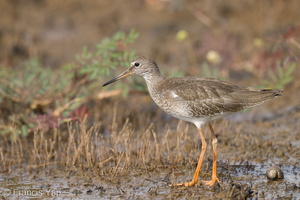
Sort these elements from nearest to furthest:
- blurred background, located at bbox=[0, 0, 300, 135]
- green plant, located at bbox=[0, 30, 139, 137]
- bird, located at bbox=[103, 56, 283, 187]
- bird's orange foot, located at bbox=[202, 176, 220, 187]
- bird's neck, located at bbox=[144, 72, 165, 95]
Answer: bird's orange foot, located at bbox=[202, 176, 220, 187]
bird, located at bbox=[103, 56, 283, 187]
bird's neck, located at bbox=[144, 72, 165, 95]
green plant, located at bbox=[0, 30, 139, 137]
blurred background, located at bbox=[0, 0, 300, 135]

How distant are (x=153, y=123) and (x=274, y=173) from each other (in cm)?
286

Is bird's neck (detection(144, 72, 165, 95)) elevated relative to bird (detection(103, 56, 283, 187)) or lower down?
elevated

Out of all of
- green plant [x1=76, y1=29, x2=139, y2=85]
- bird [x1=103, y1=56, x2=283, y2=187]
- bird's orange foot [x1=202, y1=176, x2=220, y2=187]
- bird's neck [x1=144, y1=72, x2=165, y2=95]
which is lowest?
bird's orange foot [x1=202, y1=176, x2=220, y2=187]

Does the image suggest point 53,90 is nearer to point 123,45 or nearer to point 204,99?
point 123,45

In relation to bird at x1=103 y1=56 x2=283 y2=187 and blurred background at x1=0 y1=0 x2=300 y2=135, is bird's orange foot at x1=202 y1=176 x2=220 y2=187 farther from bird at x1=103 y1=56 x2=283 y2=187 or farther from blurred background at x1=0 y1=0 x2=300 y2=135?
blurred background at x1=0 y1=0 x2=300 y2=135

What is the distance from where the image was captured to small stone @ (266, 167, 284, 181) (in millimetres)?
6758

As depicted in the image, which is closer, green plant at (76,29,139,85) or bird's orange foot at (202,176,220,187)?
bird's orange foot at (202,176,220,187)

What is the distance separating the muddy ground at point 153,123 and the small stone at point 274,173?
9 cm

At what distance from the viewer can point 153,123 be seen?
358 inches

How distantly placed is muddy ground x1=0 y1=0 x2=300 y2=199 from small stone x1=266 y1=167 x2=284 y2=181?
0.09 metres

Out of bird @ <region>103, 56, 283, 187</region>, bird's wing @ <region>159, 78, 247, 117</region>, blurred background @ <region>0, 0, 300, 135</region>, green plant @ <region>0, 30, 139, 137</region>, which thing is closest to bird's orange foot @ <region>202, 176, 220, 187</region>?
bird @ <region>103, 56, 283, 187</region>

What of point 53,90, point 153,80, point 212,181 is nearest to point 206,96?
point 153,80

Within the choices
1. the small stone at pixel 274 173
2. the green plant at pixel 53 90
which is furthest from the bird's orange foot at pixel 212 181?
the green plant at pixel 53 90

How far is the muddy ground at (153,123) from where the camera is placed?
6.95 m
